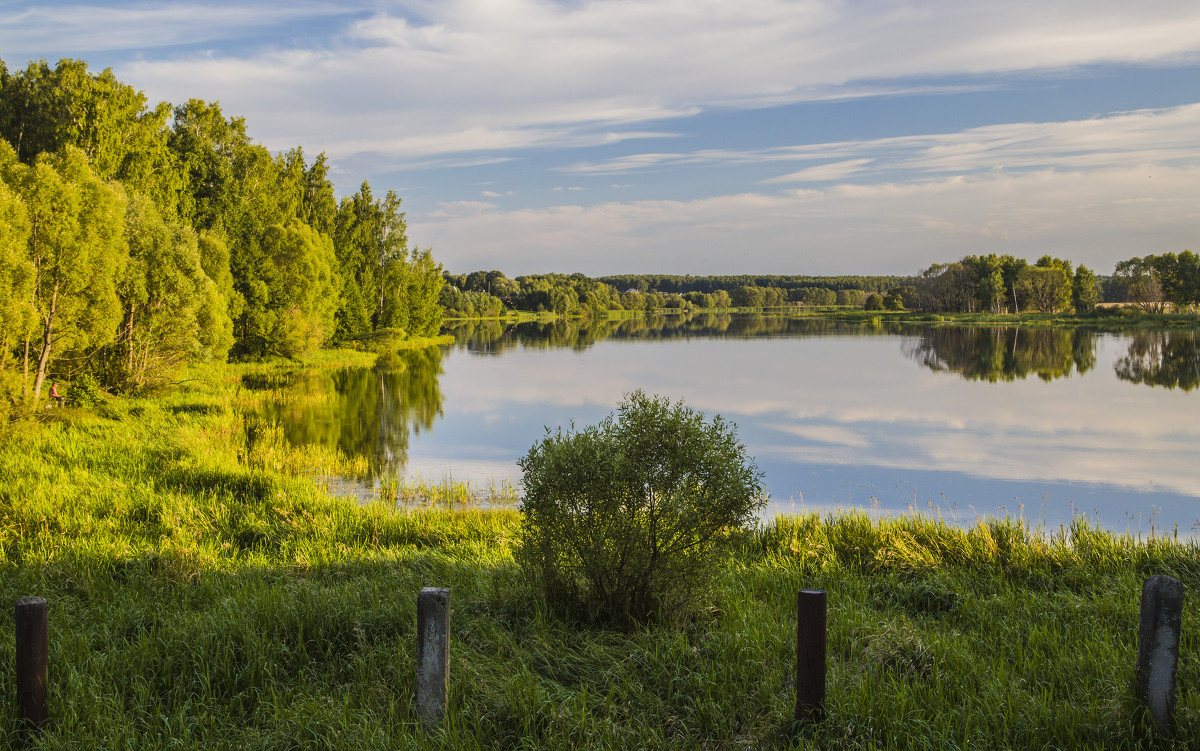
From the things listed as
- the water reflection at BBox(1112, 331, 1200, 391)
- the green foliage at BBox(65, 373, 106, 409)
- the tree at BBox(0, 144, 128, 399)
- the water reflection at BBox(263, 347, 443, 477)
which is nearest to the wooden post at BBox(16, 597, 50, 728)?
the water reflection at BBox(263, 347, 443, 477)

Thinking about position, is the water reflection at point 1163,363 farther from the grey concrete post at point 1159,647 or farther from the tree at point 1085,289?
the tree at point 1085,289

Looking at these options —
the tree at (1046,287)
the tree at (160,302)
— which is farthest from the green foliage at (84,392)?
the tree at (1046,287)

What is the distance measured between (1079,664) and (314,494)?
36.6ft

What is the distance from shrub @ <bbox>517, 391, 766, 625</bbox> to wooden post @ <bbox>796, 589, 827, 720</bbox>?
1521 mm

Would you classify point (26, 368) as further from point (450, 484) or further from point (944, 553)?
point (944, 553)

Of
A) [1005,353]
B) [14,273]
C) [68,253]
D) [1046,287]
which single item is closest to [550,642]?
[14,273]

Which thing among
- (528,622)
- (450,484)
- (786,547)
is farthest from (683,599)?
(450,484)

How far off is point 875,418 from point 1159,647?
23164mm

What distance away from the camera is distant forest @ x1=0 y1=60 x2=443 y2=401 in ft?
51.3

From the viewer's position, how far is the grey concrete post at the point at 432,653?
4.13m

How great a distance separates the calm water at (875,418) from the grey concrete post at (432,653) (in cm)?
1066

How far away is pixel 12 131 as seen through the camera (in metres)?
24.7

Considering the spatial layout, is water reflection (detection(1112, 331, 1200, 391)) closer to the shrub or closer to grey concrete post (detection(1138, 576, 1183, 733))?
grey concrete post (detection(1138, 576, 1183, 733))

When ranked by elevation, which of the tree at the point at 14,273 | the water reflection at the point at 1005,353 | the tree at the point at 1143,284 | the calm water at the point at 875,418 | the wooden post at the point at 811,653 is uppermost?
the tree at the point at 1143,284
